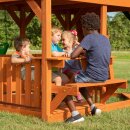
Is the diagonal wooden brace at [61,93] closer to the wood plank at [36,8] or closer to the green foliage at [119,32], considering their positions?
the wood plank at [36,8]

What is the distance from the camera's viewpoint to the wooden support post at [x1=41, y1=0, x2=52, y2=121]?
23.6 feet

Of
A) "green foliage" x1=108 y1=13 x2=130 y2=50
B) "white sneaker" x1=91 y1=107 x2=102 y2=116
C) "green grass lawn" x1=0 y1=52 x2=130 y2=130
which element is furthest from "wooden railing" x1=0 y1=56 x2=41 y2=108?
"green foliage" x1=108 y1=13 x2=130 y2=50

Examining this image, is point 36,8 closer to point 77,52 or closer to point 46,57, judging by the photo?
A: point 46,57

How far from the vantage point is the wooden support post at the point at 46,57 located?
7.19 metres

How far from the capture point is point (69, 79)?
8055mm

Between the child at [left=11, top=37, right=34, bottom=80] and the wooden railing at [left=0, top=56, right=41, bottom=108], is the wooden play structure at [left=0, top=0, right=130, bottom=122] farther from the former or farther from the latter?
the child at [left=11, top=37, right=34, bottom=80]

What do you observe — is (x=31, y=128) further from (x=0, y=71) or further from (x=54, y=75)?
(x=0, y=71)

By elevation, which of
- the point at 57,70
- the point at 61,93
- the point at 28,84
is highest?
the point at 57,70

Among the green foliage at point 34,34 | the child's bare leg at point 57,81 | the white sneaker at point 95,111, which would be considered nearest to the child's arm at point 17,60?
the child's bare leg at point 57,81

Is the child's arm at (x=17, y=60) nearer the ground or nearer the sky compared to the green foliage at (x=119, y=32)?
nearer the ground

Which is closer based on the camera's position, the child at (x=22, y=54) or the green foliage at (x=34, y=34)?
the child at (x=22, y=54)

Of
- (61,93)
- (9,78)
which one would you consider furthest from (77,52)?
(9,78)

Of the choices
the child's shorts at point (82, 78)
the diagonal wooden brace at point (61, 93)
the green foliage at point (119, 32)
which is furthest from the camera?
the green foliage at point (119, 32)

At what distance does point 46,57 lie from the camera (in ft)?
23.7
